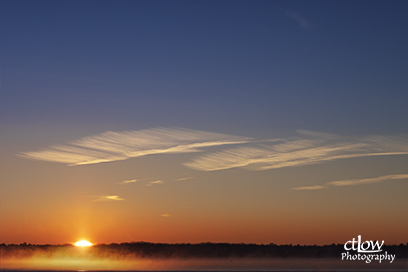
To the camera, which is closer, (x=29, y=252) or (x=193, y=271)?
(x=193, y=271)

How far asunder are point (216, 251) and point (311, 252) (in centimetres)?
1849

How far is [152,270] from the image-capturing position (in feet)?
224

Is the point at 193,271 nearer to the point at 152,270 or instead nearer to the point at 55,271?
the point at 152,270

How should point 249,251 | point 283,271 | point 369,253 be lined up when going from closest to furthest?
point 283,271, point 369,253, point 249,251

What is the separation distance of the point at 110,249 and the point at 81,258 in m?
16.2

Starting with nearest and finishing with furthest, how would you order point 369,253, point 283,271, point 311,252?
point 283,271
point 369,253
point 311,252

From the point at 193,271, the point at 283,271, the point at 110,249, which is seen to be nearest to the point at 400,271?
the point at 283,271

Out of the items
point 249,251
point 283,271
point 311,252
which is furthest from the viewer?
point 249,251

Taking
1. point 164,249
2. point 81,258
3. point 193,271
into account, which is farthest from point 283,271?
point 164,249

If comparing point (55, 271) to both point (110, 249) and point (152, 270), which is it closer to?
point (152, 270)

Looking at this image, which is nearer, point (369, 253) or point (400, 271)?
point (400, 271)

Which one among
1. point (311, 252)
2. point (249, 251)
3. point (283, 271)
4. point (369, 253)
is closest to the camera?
point (283, 271)

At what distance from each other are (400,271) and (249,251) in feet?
174

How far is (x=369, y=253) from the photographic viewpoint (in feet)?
323
